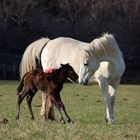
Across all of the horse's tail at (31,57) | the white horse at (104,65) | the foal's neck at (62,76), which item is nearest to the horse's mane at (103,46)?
the white horse at (104,65)

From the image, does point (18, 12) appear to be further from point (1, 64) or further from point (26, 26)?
point (1, 64)

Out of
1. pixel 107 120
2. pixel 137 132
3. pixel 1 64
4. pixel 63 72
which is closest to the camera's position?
pixel 137 132

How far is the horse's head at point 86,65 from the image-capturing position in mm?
12500

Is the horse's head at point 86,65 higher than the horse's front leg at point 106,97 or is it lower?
higher

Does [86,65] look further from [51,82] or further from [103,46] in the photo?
[51,82]

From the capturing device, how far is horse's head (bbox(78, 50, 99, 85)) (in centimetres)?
1250

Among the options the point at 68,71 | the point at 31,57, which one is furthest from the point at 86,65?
the point at 31,57

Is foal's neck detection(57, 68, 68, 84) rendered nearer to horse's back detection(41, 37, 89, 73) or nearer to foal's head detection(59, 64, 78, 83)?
foal's head detection(59, 64, 78, 83)

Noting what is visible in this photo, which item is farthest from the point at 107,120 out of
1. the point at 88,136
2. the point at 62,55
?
the point at 88,136

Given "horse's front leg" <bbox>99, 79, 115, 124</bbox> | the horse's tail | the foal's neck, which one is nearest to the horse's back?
the horse's tail

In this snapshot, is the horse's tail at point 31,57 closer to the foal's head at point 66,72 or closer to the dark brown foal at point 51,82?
the dark brown foal at point 51,82

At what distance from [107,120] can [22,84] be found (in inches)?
78.1

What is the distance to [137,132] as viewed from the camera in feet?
29.2

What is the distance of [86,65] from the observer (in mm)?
12594
